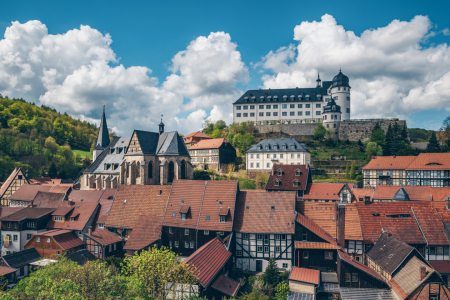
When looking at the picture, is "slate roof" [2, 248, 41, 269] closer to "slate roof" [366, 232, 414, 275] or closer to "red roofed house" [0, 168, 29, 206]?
"red roofed house" [0, 168, 29, 206]

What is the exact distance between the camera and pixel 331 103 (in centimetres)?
8356

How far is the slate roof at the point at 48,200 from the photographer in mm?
47562

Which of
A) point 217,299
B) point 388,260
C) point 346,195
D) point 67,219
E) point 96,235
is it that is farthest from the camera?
point 346,195

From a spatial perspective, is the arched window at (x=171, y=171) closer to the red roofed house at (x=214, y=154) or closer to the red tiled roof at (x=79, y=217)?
the red tiled roof at (x=79, y=217)

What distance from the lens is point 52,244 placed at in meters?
37.2

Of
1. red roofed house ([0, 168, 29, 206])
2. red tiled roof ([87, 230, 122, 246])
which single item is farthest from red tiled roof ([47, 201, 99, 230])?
red roofed house ([0, 168, 29, 206])

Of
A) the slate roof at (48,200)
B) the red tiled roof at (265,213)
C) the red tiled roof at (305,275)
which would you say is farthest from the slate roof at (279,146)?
the red tiled roof at (305,275)

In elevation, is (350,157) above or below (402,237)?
above

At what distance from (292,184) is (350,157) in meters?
28.0

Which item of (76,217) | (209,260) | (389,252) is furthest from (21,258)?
(389,252)

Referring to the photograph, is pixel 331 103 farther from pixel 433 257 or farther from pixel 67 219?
pixel 67 219

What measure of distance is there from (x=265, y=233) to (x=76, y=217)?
80.9 ft

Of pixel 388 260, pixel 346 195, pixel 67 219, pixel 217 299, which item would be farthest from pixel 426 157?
pixel 67 219

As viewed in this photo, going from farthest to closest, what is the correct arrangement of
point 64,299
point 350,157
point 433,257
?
point 350,157 → point 433,257 → point 64,299
